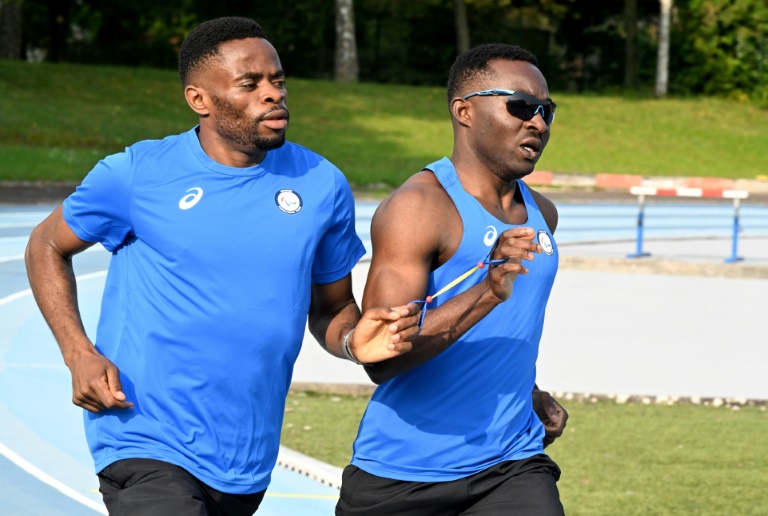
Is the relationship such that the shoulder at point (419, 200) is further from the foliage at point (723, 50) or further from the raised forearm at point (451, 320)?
the foliage at point (723, 50)

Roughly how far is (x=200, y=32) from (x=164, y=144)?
1.17 ft

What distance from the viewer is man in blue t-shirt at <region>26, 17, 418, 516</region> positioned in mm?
3777

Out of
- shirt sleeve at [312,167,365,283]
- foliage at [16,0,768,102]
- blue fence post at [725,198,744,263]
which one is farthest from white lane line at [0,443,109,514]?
foliage at [16,0,768,102]

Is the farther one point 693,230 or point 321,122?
point 321,122

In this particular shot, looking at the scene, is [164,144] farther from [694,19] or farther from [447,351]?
[694,19]

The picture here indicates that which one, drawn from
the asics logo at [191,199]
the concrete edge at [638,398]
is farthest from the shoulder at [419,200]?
the concrete edge at [638,398]

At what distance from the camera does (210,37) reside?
4.11 metres

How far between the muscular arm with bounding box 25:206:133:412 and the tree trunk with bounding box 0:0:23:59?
120 feet

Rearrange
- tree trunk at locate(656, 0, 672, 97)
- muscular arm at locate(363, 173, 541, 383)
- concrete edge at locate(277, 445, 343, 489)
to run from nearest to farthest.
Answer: muscular arm at locate(363, 173, 541, 383)
concrete edge at locate(277, 445, 343, 489)
tree trunk at locate(656, 0, 672, 97)

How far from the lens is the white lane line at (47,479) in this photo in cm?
672

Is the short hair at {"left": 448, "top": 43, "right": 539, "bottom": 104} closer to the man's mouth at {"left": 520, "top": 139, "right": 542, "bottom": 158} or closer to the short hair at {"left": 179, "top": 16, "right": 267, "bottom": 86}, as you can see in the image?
the man's mouth at {"left": 520, "top": 139, "right": 542, "bottom": 158}

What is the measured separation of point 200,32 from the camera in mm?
4152

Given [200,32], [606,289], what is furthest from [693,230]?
[200,32]

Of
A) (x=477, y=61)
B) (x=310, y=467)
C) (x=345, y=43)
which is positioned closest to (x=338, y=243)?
(x=477, y=61)
